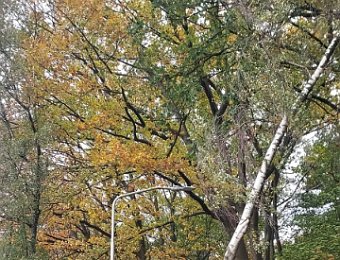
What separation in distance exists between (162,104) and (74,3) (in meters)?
3.19

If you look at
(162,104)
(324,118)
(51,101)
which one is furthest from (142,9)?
(324,118)

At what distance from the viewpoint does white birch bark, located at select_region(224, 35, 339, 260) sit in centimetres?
890

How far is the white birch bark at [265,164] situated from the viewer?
8.90 meters

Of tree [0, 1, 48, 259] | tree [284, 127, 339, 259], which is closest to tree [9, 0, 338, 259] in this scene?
tree [0, 1, 48, 259]

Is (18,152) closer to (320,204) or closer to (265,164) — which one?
(265,164)

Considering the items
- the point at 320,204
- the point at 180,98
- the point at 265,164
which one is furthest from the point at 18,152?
the point at 320,204

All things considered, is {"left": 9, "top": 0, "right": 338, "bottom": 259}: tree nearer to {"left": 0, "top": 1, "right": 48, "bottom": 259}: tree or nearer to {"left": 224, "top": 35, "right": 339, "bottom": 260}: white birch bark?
{"left": 224, "top": 35, "right": 339, "bottom": 260}: white birch bark

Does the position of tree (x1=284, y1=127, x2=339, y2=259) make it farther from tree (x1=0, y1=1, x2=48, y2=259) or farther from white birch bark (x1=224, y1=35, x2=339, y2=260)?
tree (x1=0, y1=1, x2=48, y2=259)

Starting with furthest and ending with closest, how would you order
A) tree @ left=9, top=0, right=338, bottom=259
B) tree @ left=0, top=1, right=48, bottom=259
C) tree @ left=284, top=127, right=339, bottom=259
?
1. tree @ left=0, top=1, right=48, bottom=259
2. tree @ left=284, top=127, right=339, bottom=259
3. tree @ left=9, top=0, right=338, bottom=259

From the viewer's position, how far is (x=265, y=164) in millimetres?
9328

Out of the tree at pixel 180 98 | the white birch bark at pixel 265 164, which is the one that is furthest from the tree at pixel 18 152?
the white birch bark at pixel 265 164

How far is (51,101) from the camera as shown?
520 inches

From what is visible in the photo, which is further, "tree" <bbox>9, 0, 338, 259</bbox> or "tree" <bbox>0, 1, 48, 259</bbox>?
"tree" <bbox>0, 1, 48, 259</bbox>

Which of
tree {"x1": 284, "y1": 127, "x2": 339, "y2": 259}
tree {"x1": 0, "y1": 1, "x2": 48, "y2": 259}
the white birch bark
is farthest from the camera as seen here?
tree {"x1": 0, "y1": 1, "x2": 48, "y2": 259}
